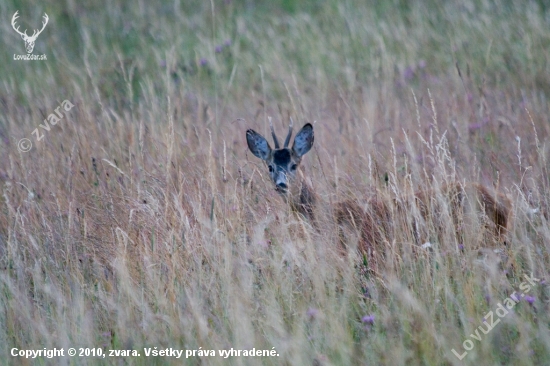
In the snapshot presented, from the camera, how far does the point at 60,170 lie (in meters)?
6.10

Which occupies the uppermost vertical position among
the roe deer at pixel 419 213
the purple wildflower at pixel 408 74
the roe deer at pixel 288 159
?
the purple wildflower at pixel 408 74

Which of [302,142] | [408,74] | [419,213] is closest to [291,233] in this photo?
[419,213]

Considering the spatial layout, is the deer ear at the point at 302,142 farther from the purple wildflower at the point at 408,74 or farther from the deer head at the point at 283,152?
the purple wildflower at the point at 408,74

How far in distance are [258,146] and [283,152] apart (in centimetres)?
37

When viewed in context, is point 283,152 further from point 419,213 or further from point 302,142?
point 419,213

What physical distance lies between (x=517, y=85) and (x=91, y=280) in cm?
558

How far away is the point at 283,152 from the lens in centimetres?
633

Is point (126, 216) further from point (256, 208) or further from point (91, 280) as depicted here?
point (256, 208)

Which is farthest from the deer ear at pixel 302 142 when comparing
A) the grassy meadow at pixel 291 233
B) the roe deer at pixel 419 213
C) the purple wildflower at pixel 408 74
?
the purple wildflower at pixel 408 74

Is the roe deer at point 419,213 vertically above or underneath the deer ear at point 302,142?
underneath

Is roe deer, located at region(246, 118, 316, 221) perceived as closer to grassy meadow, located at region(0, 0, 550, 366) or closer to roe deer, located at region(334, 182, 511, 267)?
grassy meadow, located at region(0, 0, 550, 366)

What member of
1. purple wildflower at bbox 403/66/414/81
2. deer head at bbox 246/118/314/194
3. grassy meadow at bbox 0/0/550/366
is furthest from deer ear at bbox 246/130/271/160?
purple wildflower at bbox 403/66/414/81

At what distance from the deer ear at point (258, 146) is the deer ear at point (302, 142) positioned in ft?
0.89

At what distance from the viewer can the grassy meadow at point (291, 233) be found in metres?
3.44
